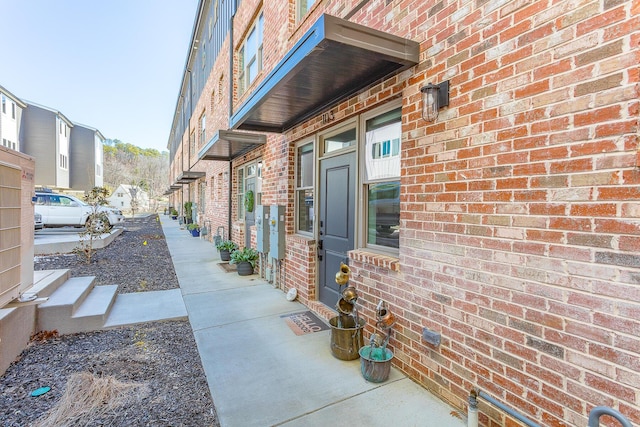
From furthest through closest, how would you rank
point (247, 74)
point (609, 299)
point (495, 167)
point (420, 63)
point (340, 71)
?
point (247, 74) < point (340, 71) < point (420, 63) < point (495, 167) < point (609, 299)

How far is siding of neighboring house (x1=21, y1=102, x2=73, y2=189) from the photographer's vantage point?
89.1ft

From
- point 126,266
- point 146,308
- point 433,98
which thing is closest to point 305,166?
point 433,98

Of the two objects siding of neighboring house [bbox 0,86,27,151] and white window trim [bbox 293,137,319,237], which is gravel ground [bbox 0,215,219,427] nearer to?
white window trim [bbox 293,137,319,237]

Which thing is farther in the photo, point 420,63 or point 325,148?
point 325,148

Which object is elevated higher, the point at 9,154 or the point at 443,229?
the point at 9,154

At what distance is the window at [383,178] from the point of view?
10.9 ft

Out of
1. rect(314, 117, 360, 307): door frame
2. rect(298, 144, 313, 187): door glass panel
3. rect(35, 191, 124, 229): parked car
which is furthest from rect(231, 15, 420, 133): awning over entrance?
rect(35, 191, 124, 229): parked car

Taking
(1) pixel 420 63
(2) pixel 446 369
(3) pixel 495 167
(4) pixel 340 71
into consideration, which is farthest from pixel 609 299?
(4) pixel 340 71

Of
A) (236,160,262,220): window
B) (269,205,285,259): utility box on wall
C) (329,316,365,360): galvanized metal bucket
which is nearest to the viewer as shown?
(329,316,365,360): galvanized metal bucket

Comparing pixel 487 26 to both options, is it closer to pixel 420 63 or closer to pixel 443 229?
pixel 420 63

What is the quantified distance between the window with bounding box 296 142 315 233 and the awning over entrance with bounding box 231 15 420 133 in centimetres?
82

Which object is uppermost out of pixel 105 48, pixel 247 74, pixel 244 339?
pixel 105 48

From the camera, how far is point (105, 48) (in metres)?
25.1

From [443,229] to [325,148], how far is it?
2.65 metres
